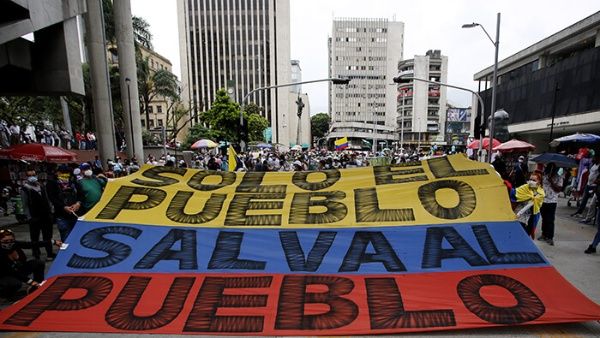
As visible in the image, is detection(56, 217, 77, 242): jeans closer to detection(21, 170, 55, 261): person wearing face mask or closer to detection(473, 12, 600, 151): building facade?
detection(21, 170, 55, 261): person wearing face mask

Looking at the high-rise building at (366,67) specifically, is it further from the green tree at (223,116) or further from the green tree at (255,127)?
the green tree at (223,116)

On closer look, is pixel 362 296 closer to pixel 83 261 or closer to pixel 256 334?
pixel 256 334

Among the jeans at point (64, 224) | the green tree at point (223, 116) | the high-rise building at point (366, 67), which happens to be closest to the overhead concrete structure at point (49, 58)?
the jeans at point (64, 224)

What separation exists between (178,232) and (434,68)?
8688 cm

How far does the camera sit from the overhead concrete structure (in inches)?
441

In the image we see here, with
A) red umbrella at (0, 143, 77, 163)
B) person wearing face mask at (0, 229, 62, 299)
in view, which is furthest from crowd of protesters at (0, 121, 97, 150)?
person wearing face mask at (0, 229, 62, 299)

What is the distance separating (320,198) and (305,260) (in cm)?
142

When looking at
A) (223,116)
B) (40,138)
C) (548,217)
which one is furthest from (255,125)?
(548,217)

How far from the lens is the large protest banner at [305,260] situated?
3.91m

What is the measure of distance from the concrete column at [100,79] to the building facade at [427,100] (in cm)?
7060

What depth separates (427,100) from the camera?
259ft

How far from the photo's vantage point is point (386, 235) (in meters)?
5.05

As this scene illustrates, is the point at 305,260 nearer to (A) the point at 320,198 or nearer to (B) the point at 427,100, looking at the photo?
(A) the point at 320,198

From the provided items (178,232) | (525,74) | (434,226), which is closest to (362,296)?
(434,226)
